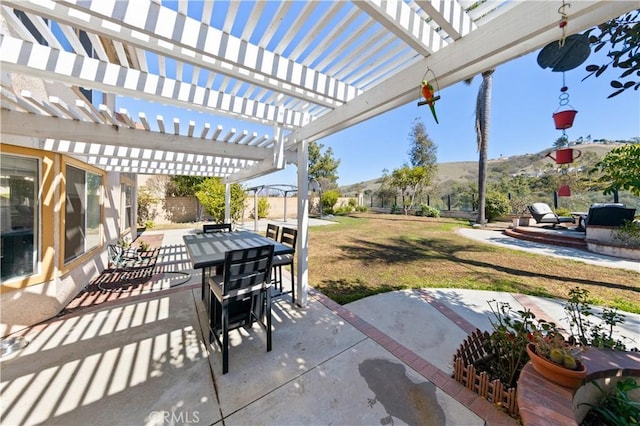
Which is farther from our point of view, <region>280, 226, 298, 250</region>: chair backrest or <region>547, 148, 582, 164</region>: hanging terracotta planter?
<region>280, 226, 298, 250</region>: chair backrest

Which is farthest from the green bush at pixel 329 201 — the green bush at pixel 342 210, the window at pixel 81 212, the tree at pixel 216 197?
the window at pixel 81 212

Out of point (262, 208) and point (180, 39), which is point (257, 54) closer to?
point (180, 39)

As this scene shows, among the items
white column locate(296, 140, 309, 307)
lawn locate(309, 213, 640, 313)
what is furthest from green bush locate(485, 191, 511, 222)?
white column locate(296, 140, 309, 307)

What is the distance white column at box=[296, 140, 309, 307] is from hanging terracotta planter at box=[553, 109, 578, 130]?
279cm

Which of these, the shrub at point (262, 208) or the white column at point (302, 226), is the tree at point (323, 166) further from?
the white column at point (302, 226)

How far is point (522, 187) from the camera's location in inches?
649

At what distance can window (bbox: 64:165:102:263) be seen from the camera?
146 inches

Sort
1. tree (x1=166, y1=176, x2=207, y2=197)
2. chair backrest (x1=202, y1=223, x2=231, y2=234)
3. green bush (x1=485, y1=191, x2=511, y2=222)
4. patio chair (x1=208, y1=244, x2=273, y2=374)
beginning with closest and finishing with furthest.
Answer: patio chair (x1=208, y1=244, x2=273, y2=374) → chair backrest (x1=202, y1=223, x2=231, y2=234) → green bush (x1=485, y1=191, x2=511, y2=222) → tree (x1=166, y1=176, x2=207, y2=197)

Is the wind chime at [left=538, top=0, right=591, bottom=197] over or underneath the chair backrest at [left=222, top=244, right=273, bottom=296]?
over

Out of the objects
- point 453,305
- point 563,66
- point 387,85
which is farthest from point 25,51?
point 453,305

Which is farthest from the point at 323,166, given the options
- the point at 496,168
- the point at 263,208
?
the point at 496,168

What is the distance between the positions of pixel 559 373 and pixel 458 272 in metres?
4.22

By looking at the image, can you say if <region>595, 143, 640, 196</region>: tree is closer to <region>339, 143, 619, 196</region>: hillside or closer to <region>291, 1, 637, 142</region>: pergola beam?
<region>291, 1, 637, 142</region>: pergola beam

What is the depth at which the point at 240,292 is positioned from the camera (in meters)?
2.42
